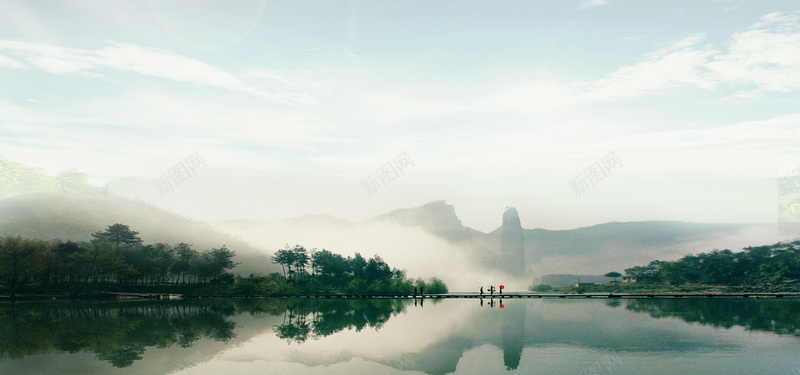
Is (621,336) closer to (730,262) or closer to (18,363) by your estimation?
(18,363)

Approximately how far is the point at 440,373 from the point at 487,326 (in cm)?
1761

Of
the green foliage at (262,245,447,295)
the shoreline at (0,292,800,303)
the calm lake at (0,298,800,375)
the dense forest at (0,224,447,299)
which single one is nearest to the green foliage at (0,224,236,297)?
the dense forest at (0,224,447,299)

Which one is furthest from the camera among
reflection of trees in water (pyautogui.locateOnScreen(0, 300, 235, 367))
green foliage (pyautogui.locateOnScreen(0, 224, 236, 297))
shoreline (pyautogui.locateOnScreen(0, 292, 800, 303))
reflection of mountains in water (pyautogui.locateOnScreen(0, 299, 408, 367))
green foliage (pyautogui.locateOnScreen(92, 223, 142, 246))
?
green foliage (pyautogui.locateOnScreen(92, 223, 142, 246))

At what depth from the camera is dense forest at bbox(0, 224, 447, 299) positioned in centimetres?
9556

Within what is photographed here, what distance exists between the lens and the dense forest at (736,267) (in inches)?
4487

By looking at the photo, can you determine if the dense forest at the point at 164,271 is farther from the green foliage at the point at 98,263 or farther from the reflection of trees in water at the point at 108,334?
the reflection of trees in water at the point at 108,334

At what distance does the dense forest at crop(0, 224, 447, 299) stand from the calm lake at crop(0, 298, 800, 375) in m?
56.0

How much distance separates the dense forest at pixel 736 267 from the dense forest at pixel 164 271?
58.9 metres

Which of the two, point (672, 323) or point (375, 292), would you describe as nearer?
point (672, 323)

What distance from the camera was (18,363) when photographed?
81.7 feet

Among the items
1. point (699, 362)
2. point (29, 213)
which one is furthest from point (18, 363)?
point (29, 213)

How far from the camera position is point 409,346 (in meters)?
29.5

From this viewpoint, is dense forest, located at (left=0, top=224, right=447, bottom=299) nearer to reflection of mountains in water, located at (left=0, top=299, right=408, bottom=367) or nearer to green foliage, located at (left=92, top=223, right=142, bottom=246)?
green foliage, located at (left=92, top=223, right=142, bottom=246)

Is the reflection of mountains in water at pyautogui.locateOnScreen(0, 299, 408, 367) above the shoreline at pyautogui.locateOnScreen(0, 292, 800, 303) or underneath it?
above
